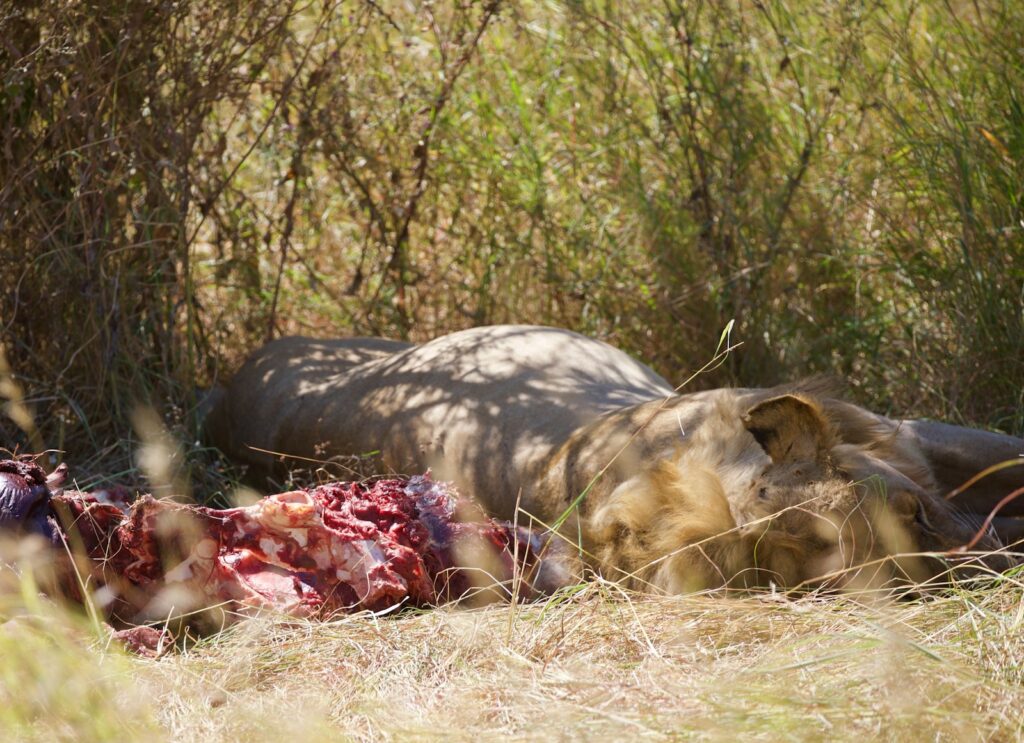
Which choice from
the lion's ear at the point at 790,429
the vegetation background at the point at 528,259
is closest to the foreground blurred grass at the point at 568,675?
the vegetation background at the point at 528,259

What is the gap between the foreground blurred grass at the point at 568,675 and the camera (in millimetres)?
1989

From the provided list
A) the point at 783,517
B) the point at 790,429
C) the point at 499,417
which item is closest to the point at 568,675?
the point at 783,517

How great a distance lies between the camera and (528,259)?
5.46 metres

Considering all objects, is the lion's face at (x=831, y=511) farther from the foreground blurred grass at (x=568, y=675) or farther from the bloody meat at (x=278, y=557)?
the bloody meat at (x=278, y=557)

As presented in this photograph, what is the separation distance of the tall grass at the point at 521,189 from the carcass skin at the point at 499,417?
34 centimetres

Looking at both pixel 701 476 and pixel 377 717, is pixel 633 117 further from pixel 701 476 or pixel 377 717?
pixel 377 717

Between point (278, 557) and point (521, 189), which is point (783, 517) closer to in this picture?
point (278, 557)

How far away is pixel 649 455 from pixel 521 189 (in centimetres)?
252

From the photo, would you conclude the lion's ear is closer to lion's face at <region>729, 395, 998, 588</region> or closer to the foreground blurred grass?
lion's face at <region>729, 395, 998, 588</region>

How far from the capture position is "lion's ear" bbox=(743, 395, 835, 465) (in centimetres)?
286

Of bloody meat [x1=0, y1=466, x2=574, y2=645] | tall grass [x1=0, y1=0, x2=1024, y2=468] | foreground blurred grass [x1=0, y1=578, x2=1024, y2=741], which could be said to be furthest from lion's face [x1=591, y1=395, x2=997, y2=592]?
tall grass [x1=0, y1=0, x2=1024, y2=468]

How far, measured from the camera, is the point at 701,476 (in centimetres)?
302

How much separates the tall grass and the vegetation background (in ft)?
0.06

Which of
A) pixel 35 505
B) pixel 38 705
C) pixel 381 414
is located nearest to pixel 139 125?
pixel 381 414
